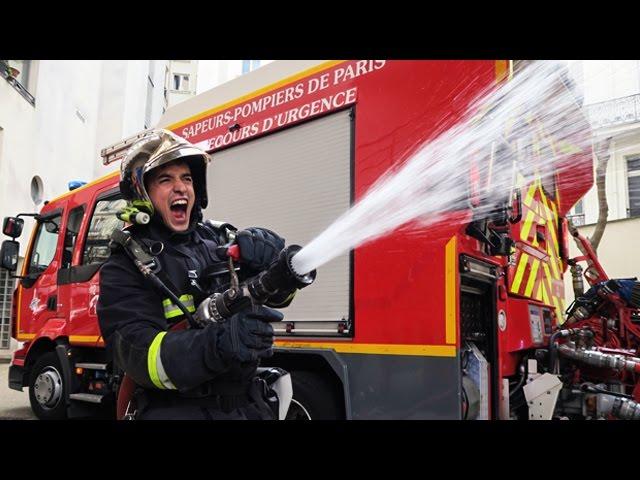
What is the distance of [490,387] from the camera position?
3.66 metres

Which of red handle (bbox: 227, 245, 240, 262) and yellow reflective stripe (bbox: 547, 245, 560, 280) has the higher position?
yellow reflective stripe (bbox: 547, 245, 560, 280)

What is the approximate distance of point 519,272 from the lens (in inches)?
165

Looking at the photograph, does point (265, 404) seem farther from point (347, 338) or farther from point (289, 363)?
point (289, 363)

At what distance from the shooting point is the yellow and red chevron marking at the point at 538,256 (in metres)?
4.25

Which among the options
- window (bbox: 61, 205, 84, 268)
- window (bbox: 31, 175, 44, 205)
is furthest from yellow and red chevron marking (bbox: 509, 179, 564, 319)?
window (bbox: 31, 175, 44, 205)

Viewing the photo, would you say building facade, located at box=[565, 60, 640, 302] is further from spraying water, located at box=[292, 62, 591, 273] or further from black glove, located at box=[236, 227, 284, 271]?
black glove, located at box=[236, 227, 284, 271]

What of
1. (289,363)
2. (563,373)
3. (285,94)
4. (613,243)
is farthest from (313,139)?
(613,243)

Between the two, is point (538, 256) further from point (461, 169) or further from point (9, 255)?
point (9, 255)

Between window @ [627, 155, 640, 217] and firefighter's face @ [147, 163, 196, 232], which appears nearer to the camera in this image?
firefighter's face @ [147, 163, 196, 232]

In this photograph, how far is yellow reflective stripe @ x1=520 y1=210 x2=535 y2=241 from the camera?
433 centimetres

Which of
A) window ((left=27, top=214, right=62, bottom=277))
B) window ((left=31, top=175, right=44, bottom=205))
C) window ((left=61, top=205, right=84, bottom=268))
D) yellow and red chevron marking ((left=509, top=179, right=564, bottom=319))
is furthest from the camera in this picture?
window ((left=31, top=175, right=44, bottom=205))

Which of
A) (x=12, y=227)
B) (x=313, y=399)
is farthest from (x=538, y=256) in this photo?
(x=12, y=227)

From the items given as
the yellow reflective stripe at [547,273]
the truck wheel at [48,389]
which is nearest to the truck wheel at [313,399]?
the yellow reflective stripe at [547,273]

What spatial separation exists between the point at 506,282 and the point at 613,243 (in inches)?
429
